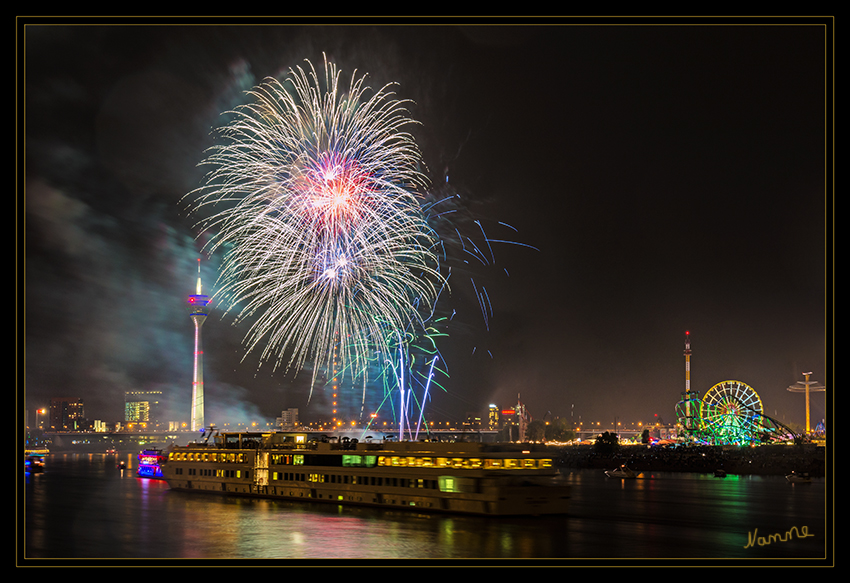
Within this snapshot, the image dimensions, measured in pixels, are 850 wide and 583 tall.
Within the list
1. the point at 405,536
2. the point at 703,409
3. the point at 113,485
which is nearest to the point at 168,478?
the point at 113,485

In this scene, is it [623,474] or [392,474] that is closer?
[392,474]

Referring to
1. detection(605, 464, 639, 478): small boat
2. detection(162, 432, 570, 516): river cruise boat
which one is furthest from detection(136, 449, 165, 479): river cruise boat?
detection(605, 464, 639, 478): small boat

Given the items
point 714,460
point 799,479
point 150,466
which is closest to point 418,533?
point 799,479

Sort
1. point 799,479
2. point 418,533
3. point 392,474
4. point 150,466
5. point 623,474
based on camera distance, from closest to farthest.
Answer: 1. point 418,533
2. point 392,474
3. point 799,479
4. point 623,474
5. point 150,466

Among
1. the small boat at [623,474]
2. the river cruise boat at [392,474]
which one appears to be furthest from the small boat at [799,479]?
the river cruise boat at [392,474]

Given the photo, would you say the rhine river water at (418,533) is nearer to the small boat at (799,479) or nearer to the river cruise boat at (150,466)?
the small boat at (799,479)

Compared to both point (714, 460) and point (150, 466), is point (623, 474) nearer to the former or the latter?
point (714, 460)
